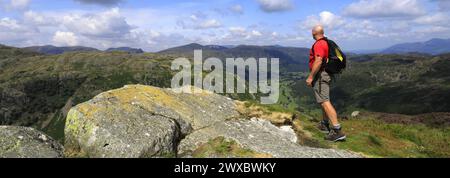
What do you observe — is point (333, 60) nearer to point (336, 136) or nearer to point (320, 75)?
point (320, 75)

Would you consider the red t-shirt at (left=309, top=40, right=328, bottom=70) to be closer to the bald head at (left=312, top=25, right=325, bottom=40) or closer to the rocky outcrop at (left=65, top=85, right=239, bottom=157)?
the bald head at (left=312, top=25, right=325, bottom=40)

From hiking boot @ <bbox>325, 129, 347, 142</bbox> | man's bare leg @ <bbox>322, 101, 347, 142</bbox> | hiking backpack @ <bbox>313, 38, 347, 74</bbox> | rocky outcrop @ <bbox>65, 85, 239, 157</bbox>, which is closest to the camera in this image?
rocky outcrop @ <bbox>65, 85, 239, 157</bbox>

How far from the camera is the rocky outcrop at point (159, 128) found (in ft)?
46.3

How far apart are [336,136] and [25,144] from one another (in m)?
12.1

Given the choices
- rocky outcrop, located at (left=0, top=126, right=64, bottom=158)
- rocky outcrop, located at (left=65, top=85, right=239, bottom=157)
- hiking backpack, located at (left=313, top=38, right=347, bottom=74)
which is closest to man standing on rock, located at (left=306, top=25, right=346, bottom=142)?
hiking backpack, located at (left=313, top=38, right=347, bottom=74)

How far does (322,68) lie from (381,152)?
4253 millimetres

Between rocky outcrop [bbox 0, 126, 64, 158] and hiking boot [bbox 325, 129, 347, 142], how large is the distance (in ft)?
35.6

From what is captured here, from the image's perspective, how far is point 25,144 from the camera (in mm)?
13680

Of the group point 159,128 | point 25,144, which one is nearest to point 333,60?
Answer: point 159,128

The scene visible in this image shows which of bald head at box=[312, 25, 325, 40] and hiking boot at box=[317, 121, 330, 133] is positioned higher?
bald head at box=[312, 25, 325, 40]

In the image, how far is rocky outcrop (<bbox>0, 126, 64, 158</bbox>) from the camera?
1316 centimetres

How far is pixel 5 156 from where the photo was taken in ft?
41.8

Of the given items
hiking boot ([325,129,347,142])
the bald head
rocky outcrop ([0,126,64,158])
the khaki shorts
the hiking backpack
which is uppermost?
the bald head
